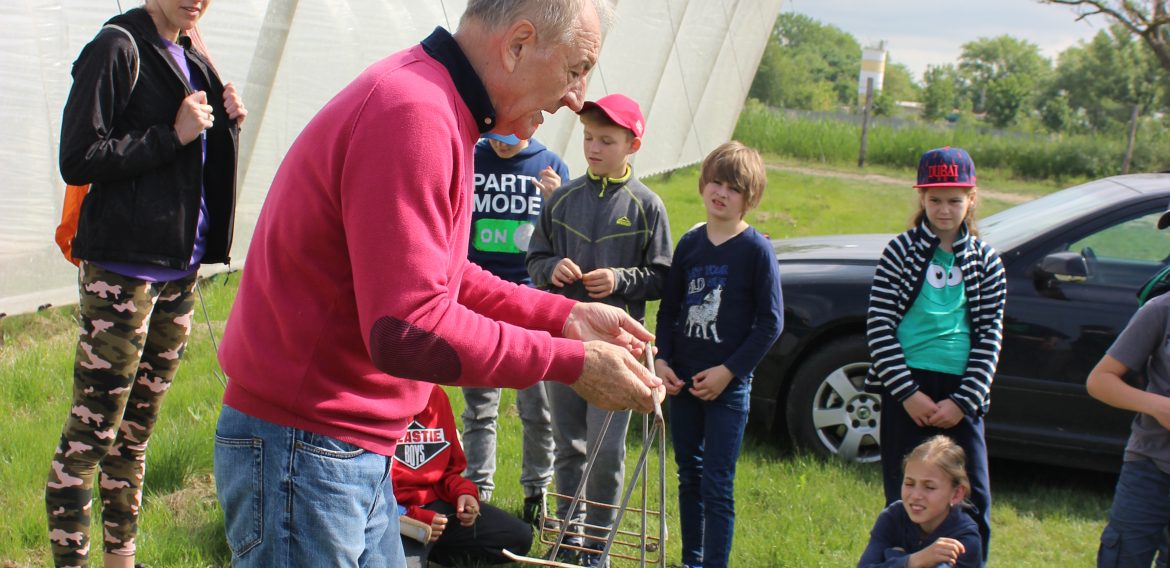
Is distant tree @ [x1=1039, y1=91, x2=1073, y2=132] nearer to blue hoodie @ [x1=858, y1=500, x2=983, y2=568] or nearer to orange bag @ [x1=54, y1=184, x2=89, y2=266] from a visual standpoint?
blue hoodie @ [x1=858, y1=500, x2=983, y2=568]

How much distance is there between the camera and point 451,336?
1.75m

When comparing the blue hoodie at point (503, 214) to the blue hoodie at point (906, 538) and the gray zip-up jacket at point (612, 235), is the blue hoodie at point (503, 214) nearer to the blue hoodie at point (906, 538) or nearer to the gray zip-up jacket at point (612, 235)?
the gray zip-up jacket at point (612, 235)

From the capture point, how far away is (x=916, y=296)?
3.79m

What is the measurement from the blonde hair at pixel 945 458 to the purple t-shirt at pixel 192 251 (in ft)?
7.62

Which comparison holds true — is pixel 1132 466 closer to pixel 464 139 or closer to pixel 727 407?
pixel 727 407

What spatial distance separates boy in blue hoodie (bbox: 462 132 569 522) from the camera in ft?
14.5

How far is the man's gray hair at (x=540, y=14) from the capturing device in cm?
188

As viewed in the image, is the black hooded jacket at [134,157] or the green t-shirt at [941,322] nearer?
the black hooded jacket at [134,157]

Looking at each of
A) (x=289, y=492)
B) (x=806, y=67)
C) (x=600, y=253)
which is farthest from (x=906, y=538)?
(x=806, y=67)

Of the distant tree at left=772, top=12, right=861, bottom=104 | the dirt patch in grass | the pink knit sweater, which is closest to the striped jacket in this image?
the pink knit sweater

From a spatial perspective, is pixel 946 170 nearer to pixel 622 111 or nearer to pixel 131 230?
pixel 622 111

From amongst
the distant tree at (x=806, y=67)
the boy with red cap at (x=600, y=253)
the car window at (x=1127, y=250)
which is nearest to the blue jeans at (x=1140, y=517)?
the boy with red cap at (x=600, y=253)

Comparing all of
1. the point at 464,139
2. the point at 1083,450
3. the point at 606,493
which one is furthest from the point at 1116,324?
the point at 464,139

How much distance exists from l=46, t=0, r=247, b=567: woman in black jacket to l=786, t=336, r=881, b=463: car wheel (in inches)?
118
